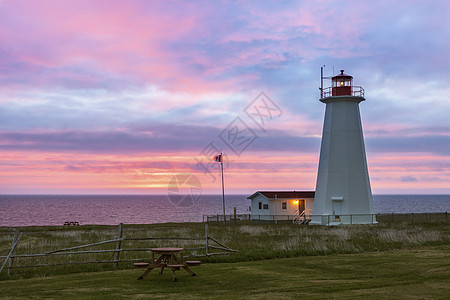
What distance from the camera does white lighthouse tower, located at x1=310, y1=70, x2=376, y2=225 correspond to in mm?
37500

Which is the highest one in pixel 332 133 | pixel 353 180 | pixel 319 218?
pixel 332 133

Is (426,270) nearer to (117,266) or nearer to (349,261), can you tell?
(349,261)

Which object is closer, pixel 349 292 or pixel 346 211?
pixel 349 292

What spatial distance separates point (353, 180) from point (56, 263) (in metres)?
26.5

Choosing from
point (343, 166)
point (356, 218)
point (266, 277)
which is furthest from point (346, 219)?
point (266, 277)

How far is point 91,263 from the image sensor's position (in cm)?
1673

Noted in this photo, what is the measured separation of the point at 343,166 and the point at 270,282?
2565cm

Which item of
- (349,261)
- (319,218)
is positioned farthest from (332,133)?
(349,261)

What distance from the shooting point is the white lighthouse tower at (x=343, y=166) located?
37.5 m

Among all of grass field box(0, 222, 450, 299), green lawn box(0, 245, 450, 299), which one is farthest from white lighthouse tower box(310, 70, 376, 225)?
green lawn box(0, 245, 450, 299)

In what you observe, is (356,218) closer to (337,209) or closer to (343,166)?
(337,209)

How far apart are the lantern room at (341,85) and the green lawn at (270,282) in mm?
23198

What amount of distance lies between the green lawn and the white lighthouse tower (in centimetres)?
2065

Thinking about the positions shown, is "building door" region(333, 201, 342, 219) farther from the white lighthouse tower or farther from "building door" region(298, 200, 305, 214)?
"building door" region(298, 200, 305, 214)
